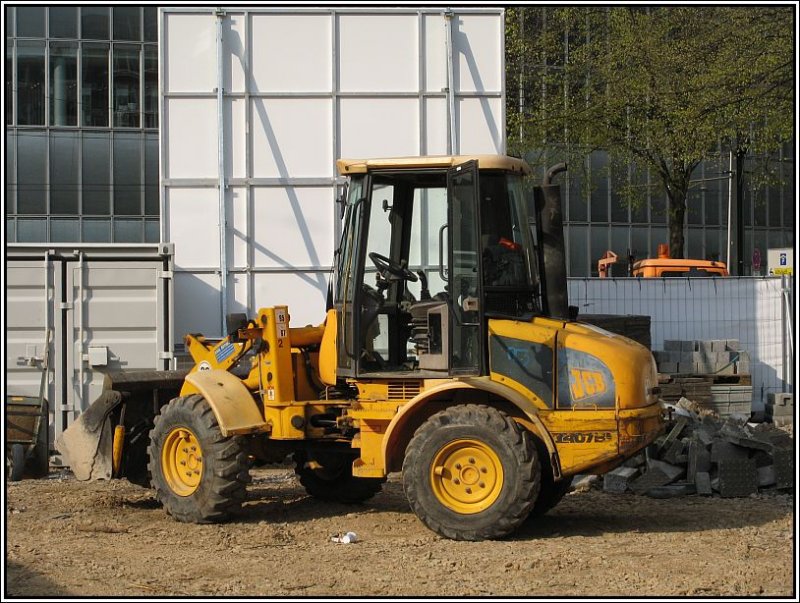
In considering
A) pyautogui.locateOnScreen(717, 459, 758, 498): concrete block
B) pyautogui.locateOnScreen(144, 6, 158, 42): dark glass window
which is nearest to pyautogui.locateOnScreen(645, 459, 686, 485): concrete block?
pyautogui.locateOnScreen(717, 459, 758, 498): concrete block

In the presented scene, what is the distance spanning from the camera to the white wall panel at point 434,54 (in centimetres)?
1302

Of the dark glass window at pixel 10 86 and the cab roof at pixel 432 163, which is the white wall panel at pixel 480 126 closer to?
the cab roof at pixel 432 163

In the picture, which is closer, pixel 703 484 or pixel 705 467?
pixel 703 484

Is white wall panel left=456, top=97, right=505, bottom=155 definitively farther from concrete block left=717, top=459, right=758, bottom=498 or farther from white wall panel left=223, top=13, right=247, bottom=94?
concrete block left=717, top=459, right=758, bottom=498

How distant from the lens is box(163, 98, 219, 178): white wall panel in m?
13.0

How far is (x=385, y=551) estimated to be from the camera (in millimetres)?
8180

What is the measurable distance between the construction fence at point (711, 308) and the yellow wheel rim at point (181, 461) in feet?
29.9

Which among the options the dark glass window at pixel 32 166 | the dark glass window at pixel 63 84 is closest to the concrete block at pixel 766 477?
the dark glass window at pixel 32 166

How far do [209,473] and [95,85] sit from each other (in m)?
27.6

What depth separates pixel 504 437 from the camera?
328 inches

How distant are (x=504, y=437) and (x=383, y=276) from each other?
5.69 ft

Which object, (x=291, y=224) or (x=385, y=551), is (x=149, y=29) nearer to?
(x=291, y=224)

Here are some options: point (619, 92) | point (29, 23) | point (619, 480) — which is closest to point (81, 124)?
point (29, 23)

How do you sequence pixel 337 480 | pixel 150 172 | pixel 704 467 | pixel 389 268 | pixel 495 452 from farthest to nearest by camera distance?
pixel 150 172 → pixel 704 467 → pixel 337 480 → pixel 389 268 → pixel 495 452
